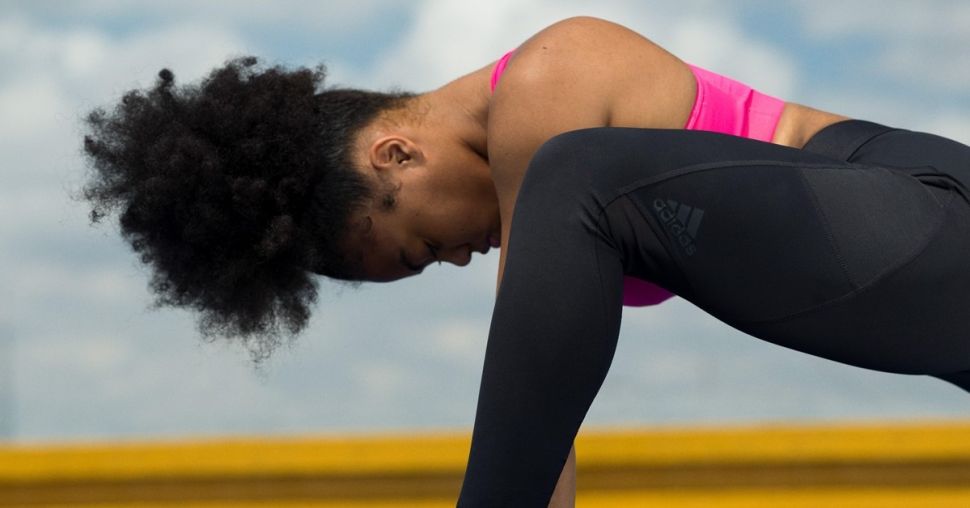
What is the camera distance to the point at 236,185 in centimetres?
140

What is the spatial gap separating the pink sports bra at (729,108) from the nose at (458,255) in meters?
0.27

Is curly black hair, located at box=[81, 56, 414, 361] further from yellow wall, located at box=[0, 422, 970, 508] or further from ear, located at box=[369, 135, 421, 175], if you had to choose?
yellow wall, located at box=[0, 422, 970, 508]

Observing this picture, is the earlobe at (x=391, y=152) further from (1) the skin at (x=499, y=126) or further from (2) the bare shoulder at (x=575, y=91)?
(2) the bare shoulder at (x=575, y=91)

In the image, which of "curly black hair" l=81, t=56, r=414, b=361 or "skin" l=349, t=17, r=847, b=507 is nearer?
"skin" l=349, t=17, r=847, b=507

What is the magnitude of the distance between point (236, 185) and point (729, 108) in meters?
0.57

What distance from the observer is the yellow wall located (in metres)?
3.03

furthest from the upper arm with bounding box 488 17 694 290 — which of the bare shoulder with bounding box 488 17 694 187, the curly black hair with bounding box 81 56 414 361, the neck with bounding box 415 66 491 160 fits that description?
the curly black hair with bounding box 81 56 414 361

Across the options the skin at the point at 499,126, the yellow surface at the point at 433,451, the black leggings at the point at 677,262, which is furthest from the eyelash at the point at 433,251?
the yellow surface at the point at 433,451

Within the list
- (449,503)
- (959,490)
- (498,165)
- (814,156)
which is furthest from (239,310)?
(959,490)

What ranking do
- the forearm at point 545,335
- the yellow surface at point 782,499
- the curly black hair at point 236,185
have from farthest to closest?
the yellow surface at point 782,499 → the curly black hair at point 236,185 → the forearm at point 545,335

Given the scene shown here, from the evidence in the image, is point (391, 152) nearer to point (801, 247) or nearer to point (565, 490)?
point (565, 490)

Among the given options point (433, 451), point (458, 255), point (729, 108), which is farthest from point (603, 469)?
point (729, 108)

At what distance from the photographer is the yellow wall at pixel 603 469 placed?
3.03 metres

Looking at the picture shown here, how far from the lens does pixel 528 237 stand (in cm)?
101
